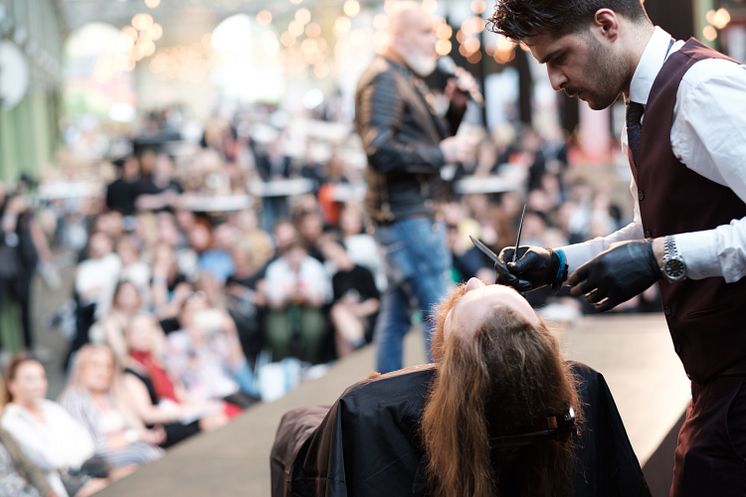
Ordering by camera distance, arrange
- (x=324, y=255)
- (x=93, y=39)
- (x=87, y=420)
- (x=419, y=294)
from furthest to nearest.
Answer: (x=93, y=39) < (x=324, y=255) < (x=87, y=420) < (x=419, y=294)

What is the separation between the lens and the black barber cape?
5.50 feet

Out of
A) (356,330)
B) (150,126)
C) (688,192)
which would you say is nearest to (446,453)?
(688,192)

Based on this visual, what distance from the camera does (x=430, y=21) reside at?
345cm

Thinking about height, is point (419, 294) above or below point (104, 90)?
below

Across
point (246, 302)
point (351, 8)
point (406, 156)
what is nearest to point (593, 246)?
point (406, 156)

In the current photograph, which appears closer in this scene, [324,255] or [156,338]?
[156,338]

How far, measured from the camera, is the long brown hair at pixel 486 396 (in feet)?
5.15

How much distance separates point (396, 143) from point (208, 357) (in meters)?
2.75

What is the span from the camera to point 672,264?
1535 mm

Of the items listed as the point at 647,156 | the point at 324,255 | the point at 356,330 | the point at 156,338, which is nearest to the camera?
the point at 647,156

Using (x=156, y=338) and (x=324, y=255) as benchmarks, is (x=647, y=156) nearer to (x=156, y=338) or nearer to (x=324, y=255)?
(x=156, y=338)

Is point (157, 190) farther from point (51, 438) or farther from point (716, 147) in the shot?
point (716, 147)

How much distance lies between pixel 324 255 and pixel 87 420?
2766mm

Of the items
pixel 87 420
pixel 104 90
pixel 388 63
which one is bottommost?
pixel 87 420
